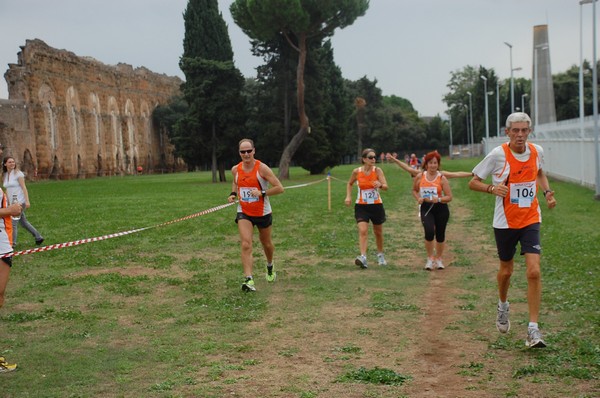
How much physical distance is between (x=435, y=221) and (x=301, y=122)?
121ft

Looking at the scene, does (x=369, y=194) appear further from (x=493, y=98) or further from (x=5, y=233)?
(x=493, y=98)

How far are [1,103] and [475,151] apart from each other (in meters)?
65.1

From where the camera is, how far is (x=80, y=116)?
206ft

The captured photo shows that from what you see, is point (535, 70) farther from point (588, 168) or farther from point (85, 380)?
point (85, 380)

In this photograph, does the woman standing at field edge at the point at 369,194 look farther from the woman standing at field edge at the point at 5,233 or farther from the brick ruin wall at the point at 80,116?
the brick ruin wall at the point at 80,116

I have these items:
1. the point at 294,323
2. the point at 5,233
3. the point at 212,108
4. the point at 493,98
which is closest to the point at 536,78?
the point at 212,108

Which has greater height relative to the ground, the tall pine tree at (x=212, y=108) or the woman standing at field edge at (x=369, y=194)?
the tall pine tree at (x=212, y=108)

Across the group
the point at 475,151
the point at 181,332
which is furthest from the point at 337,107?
the point at 181,332

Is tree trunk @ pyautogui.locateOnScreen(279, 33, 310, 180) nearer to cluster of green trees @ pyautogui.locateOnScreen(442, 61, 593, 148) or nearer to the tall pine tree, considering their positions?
the tall pine tree

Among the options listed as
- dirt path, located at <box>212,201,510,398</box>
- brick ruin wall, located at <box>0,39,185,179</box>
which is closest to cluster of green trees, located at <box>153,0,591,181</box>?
brick ruin wall, located at <box>0,39,185,179</box>

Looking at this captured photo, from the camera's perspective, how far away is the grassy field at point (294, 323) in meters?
5.73

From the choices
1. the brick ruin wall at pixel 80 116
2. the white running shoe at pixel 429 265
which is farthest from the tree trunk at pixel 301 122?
the white running shoe at pixel 429 265

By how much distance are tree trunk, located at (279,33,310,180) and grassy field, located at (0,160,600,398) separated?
3246 cm

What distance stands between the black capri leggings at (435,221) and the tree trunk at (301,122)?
35886mm
